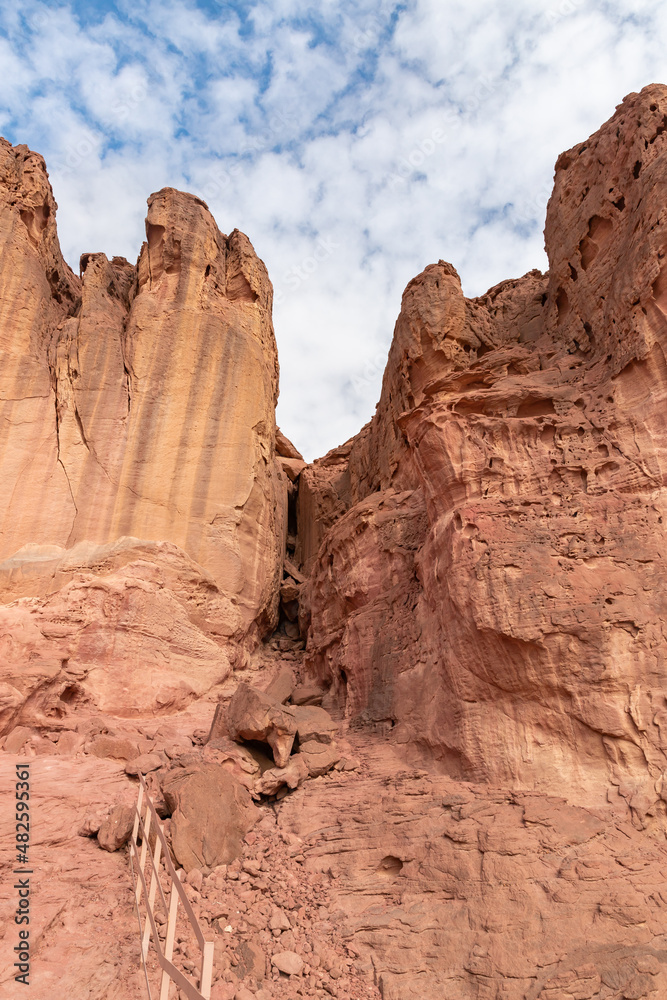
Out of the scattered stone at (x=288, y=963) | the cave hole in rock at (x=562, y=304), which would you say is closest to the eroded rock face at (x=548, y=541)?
the cave hole in rock at (x=562, y=304)

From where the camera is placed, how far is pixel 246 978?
6.72m

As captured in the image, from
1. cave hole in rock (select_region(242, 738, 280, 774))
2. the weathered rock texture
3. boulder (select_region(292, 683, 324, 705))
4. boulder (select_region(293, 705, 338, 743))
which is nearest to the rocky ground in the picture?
cave hole in rock (select_region(242, 738, 280, 774))

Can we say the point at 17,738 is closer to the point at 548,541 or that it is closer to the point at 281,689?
the point at 281,689

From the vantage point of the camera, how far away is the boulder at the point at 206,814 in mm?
8258

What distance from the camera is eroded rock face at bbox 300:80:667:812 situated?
8492 millimetres

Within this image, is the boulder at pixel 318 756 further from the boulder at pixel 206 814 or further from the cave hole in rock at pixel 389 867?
the cave hole in rock at pixel 389 867

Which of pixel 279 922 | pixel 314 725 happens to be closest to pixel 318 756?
pixel 314 725

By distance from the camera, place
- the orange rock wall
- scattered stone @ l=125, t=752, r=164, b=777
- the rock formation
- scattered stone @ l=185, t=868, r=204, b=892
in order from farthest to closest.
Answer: the orange rock wall, scattered stone @ l=125, t=752, r=164, b=777, scattered stone @ l=185, t=868, r=204, b=892, the rock formation

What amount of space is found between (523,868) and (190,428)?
13.1 meters

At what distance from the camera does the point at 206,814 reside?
865 cm

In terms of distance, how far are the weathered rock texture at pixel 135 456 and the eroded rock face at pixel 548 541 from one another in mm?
3082

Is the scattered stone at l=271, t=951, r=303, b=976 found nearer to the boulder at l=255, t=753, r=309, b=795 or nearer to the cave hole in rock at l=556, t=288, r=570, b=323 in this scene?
the boulder at l=255, t=753, r=309, b=795

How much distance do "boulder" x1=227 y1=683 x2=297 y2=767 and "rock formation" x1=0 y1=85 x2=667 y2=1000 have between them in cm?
6

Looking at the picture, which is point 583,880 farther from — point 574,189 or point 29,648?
point 574,189
